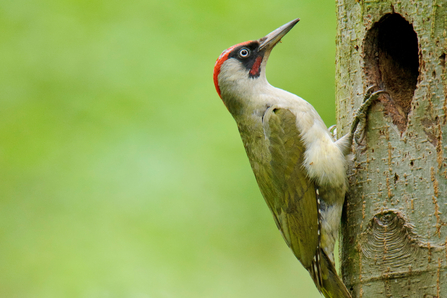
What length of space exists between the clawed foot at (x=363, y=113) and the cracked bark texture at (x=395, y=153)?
0.04m

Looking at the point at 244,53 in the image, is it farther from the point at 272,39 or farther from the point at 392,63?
the point at 392,63

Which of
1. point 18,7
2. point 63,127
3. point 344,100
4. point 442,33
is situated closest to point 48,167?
point 63,127

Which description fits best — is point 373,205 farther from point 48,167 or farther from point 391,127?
point 48,167

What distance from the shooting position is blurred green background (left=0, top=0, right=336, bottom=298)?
18.1 ft

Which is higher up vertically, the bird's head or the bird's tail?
Answer: the bird's head

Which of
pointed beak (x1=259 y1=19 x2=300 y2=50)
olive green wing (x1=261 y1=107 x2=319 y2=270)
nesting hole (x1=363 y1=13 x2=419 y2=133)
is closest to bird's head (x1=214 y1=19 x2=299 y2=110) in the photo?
pointed beak (x1=259 y1=19 x2=300 y2=50)

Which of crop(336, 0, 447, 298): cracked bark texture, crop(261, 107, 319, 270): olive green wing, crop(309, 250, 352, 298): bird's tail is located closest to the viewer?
crop(336, 0, 447, 298): cracked bark texture

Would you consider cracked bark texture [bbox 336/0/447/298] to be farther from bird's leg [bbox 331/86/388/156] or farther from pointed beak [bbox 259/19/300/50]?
pointed beak [bbox 259/19/300/50]

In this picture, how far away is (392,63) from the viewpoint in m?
3.71

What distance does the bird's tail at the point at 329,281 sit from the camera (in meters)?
3.37

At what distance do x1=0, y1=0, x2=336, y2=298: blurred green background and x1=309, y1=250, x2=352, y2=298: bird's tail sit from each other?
6.71 ft

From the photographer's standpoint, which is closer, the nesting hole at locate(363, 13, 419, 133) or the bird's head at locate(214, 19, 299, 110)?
the nesting hole at locate(363, 13, 419, 133)

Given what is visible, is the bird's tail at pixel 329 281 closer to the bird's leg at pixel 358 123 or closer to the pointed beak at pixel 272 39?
the bird's leg at pixel 358 123

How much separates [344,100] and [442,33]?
80 centimetres
